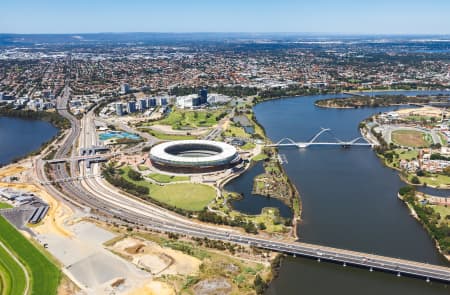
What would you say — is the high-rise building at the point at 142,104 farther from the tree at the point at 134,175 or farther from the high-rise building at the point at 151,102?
the tree at the point at 134,175

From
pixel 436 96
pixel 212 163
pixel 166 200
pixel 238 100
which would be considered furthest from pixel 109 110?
pixel 436 96

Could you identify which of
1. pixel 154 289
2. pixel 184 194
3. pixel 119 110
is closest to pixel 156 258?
pixel 154 289

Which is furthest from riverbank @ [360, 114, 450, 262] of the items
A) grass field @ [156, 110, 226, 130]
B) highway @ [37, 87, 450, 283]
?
grass field @ [156, 110, 226, 130]

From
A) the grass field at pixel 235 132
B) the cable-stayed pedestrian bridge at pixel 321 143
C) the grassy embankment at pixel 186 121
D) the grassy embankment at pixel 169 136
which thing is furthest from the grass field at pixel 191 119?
the cable-stayed pedestrian bridge at pixel 321 143

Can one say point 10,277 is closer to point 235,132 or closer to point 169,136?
point 169,136

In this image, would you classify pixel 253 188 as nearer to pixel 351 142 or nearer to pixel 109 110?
pixel 351 142
